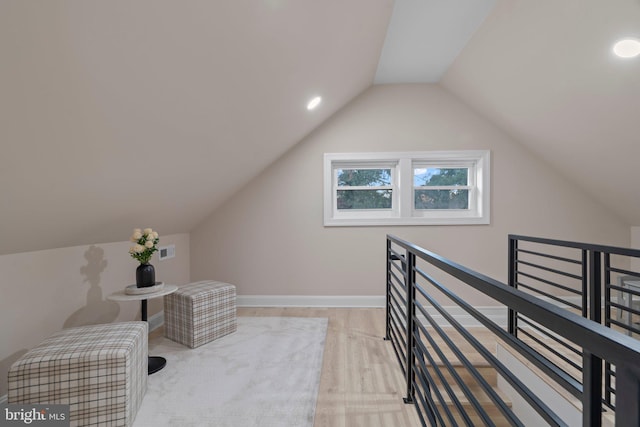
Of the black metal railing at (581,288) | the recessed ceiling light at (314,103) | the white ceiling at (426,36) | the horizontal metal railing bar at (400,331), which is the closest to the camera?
the black metal railing at (581,288)

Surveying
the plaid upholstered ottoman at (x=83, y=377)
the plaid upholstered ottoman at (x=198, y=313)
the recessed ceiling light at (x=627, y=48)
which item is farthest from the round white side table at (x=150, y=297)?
the recessed ceiling light at (x=627, y=48)

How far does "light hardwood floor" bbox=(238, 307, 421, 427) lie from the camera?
1560mm

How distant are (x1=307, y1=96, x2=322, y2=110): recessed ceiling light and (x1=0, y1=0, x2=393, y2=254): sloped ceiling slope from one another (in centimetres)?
14

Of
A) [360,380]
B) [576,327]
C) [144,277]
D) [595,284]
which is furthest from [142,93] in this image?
[595,284]

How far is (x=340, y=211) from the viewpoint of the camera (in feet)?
11.2

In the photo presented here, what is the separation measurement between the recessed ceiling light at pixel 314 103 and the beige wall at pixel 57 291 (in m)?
2.02

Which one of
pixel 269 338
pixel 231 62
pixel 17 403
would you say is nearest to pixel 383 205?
pixel 269 338

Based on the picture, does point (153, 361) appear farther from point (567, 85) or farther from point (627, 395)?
point (567, 85)

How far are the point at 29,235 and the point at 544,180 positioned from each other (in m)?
4.45

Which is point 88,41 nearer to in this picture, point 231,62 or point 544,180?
point 231,62

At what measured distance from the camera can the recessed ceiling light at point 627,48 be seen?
1688mm

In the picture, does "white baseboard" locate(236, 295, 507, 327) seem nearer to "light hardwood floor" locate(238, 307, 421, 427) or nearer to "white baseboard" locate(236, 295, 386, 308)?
"white baseboard" locate(236, 295, 386, 308)

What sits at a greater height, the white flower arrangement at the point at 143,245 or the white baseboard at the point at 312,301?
the white flower arrangement at the point at 143,245

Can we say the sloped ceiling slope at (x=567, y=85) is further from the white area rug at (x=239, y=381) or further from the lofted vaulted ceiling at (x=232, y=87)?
the white area rug at (x=239, y=381)
